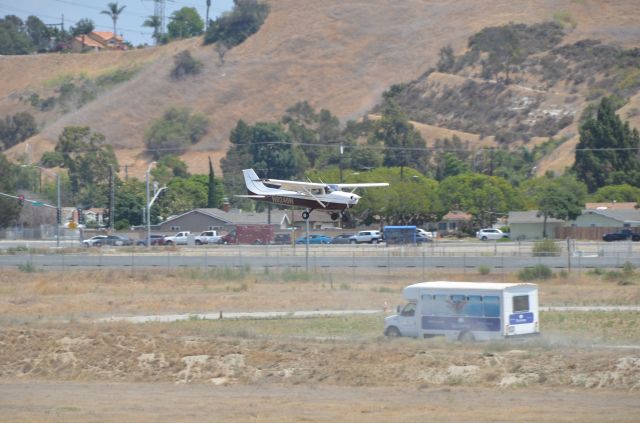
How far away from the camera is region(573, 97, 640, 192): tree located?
133 m

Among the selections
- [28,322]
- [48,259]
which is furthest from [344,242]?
[28,322]

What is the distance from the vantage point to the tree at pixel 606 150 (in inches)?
5246

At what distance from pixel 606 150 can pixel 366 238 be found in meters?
46.2

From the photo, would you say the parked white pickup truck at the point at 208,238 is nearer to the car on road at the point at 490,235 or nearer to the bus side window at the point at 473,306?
the car on road at the point at 490,235

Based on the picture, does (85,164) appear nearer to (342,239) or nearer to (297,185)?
(342,239)

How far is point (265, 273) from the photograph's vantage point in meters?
69.2

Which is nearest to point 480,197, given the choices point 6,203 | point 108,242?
point 108,242

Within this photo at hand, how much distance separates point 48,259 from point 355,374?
50987 mm

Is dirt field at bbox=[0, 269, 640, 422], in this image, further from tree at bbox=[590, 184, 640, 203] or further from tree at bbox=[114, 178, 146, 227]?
tree at bbox=[114, 178, 146, 227]

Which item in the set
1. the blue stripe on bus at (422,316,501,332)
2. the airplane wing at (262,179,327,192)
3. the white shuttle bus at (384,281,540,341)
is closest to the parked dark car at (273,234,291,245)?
the airplane wing at (262,179,327,192)

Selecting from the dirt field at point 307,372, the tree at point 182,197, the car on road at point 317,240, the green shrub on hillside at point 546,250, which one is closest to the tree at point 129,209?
the tree at point 182,197

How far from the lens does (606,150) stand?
134250mm

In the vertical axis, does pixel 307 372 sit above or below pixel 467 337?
below

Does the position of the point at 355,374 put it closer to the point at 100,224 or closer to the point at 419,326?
the point at 419,326
